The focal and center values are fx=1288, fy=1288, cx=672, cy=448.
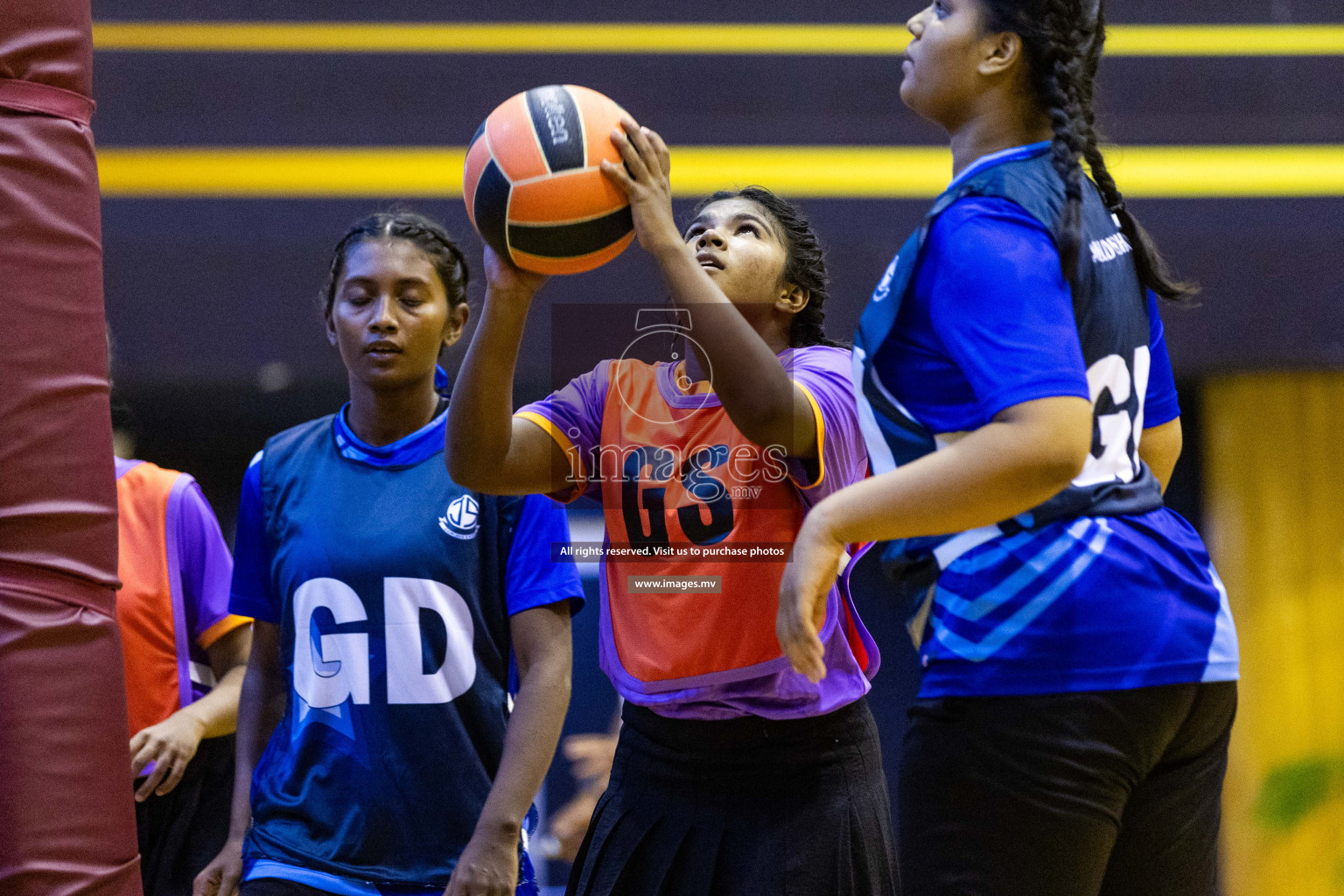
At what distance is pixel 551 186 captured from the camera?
85.7 inches

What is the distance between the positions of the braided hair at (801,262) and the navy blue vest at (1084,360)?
0.90 meters

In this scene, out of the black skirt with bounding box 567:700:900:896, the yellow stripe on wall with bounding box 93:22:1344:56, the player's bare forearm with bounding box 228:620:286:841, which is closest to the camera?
the black skirt with bounding box 567:700:900:896

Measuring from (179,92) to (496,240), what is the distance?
16.2ft

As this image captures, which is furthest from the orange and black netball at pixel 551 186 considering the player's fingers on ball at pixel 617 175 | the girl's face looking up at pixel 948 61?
the girl's face looking up at pixel 948 61

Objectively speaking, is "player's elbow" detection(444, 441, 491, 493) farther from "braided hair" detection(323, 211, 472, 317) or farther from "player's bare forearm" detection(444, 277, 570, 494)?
"braided hair" detection(323, 211, 472, 317)

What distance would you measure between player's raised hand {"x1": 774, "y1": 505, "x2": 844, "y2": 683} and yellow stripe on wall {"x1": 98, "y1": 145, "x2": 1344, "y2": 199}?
4.79m

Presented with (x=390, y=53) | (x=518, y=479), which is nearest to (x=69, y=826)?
(x=518, y=479)

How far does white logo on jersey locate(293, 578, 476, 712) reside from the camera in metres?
2.79

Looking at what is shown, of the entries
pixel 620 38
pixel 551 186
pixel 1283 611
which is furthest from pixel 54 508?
pixel 1283 611

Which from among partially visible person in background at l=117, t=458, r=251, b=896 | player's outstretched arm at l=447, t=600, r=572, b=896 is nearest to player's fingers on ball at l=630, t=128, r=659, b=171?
player's outstretched arm at l=447, t=600, r=572, b=896

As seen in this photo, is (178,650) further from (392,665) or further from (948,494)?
(948,494)

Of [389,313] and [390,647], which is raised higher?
[389,313]

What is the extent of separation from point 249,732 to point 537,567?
2.57 feet

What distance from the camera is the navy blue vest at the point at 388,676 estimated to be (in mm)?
2709
